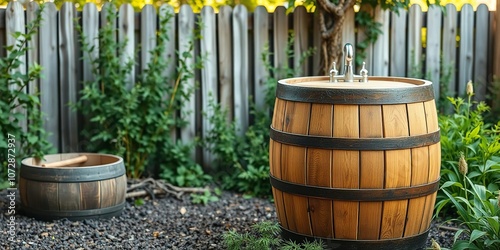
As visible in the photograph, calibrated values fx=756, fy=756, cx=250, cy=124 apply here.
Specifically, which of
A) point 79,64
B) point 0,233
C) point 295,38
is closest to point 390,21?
point 295,38

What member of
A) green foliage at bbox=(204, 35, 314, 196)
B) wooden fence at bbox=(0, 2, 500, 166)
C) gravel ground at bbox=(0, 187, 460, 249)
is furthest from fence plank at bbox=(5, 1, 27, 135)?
green foliage at bbox=(204, 35, 314, 196)

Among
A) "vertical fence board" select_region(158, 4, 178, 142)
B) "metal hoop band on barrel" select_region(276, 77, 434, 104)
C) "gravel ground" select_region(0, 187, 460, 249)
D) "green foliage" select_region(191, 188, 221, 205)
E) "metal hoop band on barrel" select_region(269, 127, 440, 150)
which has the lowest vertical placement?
"gravel ground" select_region(0, 187, 460, 249)

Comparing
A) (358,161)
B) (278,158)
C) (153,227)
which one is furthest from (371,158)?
(153,227)

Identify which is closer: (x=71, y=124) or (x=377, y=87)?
(x=377, y=87)

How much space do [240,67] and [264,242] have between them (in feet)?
8.43

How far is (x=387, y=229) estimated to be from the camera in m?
4.07

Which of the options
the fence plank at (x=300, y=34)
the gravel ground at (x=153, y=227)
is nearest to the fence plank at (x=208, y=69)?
the fence plank at (x=300, y=34)

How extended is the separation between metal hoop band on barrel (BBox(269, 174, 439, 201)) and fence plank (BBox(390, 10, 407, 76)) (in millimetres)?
2513

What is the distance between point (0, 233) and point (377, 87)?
252cm

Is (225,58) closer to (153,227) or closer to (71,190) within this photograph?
(153,227)

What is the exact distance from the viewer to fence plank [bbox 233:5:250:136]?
20.8 ft

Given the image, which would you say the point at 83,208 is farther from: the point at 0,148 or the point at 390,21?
the point at 390,21

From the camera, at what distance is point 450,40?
654 centimetres

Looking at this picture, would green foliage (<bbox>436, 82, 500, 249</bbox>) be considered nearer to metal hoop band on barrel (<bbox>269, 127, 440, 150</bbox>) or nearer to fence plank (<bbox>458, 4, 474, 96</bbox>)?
metal hoop band on barrel (<bbox>269, 127, 440, 150</bbox>)
